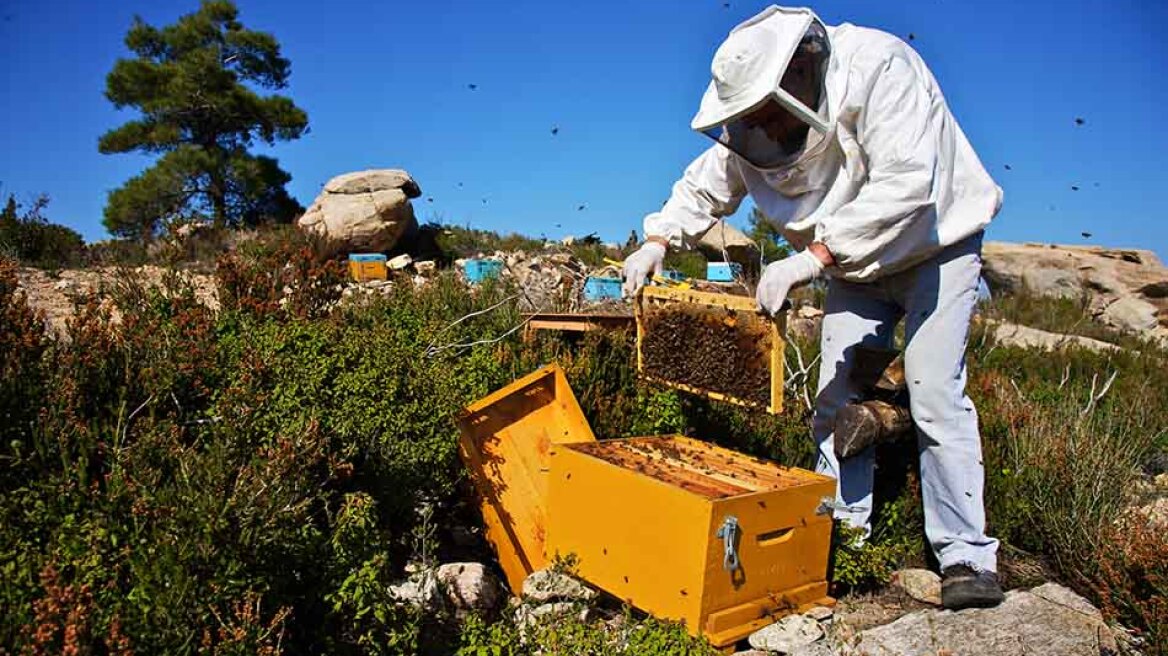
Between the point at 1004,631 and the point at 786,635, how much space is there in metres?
0.91

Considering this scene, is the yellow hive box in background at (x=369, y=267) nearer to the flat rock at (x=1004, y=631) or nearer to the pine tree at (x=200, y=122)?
the pine tree at (x=200, y=122)

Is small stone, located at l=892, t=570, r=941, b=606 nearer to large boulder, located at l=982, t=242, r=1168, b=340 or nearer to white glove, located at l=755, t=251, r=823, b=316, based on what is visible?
white glove, located at l=755, t=251, r=823, b=316

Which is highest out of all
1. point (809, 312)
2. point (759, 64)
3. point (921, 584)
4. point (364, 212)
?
point (364, 212)

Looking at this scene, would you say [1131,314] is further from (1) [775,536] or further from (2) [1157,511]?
(1) [775,536]

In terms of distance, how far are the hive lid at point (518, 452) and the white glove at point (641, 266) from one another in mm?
580

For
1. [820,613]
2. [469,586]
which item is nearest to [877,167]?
[820,613]

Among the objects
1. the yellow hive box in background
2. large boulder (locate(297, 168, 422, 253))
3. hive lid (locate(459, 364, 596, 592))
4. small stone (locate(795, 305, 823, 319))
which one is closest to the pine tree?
large boulder (locate(297, 168, 422, 253))

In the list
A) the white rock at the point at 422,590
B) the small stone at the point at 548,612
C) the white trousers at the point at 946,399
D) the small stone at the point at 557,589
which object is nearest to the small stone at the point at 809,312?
the white trousers at the point at 946,399

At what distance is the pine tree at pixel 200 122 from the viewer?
19.1m

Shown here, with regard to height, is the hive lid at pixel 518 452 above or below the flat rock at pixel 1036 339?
below

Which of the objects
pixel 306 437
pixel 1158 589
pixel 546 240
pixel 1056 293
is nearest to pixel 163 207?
pixel 546 240

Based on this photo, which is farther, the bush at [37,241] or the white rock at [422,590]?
the bush at [37,241]

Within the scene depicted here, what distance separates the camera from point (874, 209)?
3262 mm

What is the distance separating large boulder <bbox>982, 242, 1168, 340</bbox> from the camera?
1912cm
